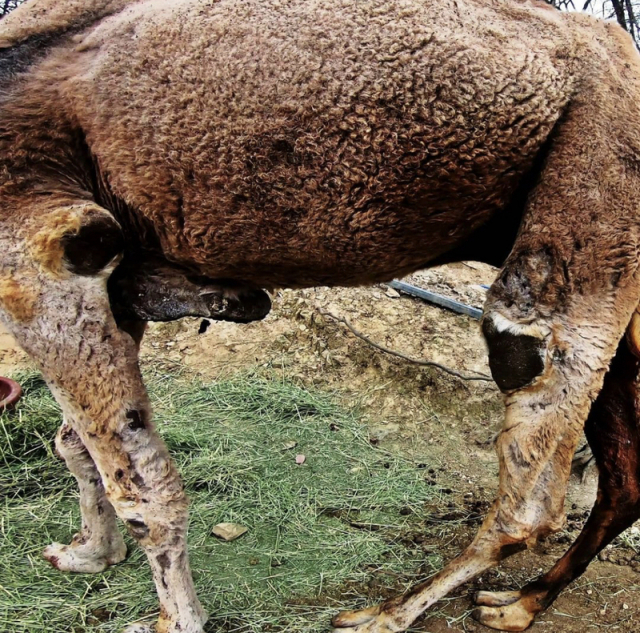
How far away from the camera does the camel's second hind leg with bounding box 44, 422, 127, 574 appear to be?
8.73ft

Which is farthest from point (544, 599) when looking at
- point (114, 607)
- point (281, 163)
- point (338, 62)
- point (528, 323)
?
point (338, 62)

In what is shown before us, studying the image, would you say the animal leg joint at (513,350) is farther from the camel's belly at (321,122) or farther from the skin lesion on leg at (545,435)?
the camel's belly at (321,122)

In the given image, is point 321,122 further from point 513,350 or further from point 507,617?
point 507,617

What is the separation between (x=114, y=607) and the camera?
8.40 feet

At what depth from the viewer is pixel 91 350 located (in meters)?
2.03

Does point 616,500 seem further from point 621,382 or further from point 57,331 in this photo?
point 57,331

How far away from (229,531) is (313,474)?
0.68 meters

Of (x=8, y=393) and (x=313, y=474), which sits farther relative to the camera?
(x=8, y=393)

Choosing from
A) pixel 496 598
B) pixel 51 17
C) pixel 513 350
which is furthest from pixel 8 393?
pixel 513 350

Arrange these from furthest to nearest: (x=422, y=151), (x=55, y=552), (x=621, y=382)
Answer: (x=55, y=552), (x=621, y=382), (x=422, y=151)

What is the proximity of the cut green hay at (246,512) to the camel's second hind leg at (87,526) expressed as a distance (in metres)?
0.06

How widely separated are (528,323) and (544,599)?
4.16 feet

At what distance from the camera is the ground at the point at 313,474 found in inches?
103

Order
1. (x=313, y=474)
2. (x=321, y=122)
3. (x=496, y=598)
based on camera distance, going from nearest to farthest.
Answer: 1. (x=321, y=122)
2. (x=496, y=598)
3. (x=313, y=474)
